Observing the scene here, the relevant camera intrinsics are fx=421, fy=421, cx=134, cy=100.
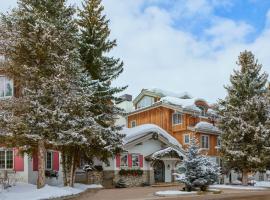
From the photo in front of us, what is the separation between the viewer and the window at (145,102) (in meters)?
55.3

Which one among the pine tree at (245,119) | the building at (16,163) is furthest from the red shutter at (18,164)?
the pine tree at (245,119)

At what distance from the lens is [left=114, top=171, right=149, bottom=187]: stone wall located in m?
39.1

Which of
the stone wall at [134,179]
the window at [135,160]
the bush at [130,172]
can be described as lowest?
the stone wall at [134,179]

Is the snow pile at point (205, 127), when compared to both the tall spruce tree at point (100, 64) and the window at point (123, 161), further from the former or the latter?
the tall spruce tree at point (100, 64)

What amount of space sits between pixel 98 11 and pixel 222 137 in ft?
57.4

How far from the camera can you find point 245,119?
131ft

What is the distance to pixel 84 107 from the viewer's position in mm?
27188

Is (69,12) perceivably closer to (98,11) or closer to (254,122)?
(98,11)

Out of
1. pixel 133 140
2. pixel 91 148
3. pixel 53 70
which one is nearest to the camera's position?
pixel 53 70

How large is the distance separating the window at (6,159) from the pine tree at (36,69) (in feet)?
17.5

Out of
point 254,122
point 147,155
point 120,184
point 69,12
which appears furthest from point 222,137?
point 69,12

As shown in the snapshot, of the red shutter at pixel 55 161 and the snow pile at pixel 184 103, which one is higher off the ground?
the snow pile at pixel 184 103

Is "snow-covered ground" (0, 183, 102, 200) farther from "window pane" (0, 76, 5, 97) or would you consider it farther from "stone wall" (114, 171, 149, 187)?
"stone wall" (114, 171, 149, 187)

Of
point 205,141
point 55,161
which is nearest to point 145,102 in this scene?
point 205,141
